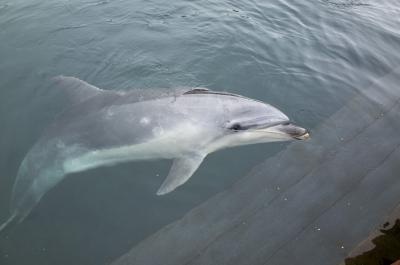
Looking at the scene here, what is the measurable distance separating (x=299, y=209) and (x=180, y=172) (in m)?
1.82

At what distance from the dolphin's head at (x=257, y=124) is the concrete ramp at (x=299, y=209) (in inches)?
30.0

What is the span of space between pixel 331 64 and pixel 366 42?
187 cm

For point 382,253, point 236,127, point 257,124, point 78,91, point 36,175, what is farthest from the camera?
point 78,91

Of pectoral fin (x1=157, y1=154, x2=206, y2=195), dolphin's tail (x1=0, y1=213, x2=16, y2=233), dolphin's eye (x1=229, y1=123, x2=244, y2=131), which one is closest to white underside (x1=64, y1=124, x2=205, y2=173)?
pectoral fin (x1=157, y1=154, x2=206, y2=195)

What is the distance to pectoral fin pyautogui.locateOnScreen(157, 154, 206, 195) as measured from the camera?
5.92 meters

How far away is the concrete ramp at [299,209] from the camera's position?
17.2 feet

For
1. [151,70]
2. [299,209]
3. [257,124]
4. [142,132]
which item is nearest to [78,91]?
[142,132]

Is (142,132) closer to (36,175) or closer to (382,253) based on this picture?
(36,175)

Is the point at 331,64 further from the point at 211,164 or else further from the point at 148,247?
the point at 148,247

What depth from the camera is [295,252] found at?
17.1ft

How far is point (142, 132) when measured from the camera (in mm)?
6238

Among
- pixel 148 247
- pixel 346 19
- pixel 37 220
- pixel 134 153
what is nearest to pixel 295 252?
pixel 148 247

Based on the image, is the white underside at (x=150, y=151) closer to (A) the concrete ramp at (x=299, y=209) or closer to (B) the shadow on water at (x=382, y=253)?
(A) the concrete ramp at (x=299, y=209)

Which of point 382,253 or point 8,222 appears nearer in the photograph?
point 382,253
